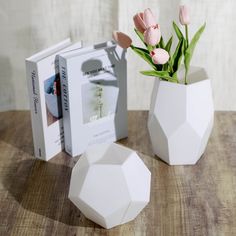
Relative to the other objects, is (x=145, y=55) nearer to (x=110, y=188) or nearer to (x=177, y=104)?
(x=177, y=104)

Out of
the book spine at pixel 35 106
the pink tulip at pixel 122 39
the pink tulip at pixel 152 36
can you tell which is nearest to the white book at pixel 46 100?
the book spine at pixel 35 106

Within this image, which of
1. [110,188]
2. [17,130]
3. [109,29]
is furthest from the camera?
[109,29]

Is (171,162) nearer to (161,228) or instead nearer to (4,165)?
(161,228)

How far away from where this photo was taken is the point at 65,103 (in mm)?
1172

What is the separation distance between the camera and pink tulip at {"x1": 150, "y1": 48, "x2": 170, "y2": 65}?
1.05m

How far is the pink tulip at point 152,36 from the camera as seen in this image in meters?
1.04

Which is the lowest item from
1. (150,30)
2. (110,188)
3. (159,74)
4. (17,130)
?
(17,130)

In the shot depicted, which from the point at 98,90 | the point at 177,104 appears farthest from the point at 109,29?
the point at 177,104

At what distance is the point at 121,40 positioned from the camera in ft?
3.77

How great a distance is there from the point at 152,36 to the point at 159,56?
0.14ft

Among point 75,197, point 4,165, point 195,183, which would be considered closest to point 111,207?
point 75,197

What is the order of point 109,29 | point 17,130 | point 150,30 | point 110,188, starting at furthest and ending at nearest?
point 109,29 < point 17,130 < point 150,30 < point 110,188

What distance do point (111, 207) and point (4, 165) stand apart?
1.15ft

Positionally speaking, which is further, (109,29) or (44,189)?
(109,29)
